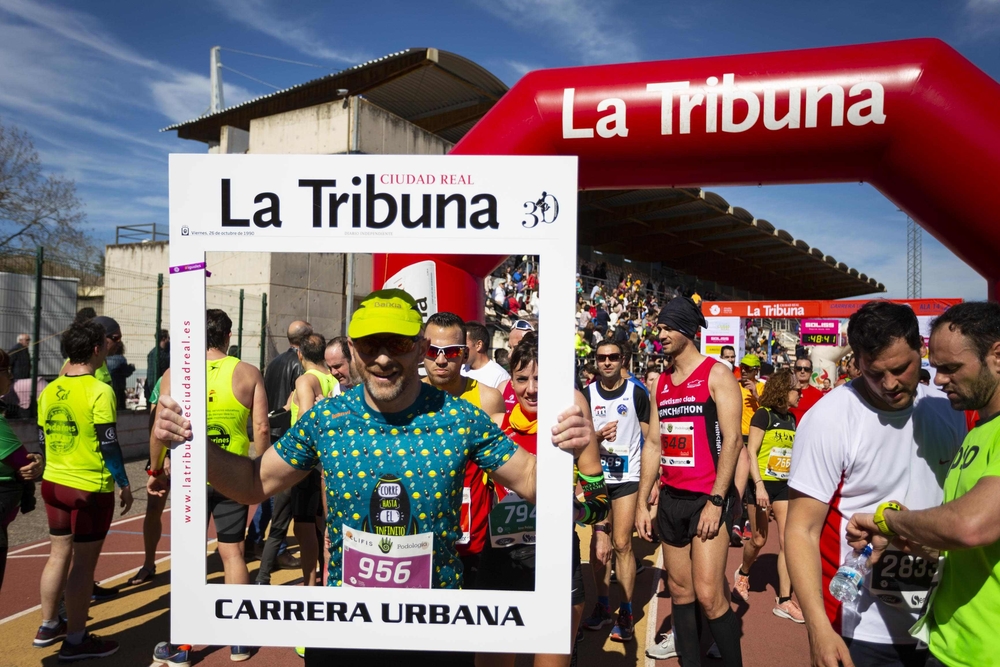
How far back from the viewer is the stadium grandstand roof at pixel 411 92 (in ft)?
63.6

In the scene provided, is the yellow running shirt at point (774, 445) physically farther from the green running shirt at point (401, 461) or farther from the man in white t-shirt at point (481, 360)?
the green running shirt at point (401, 461)

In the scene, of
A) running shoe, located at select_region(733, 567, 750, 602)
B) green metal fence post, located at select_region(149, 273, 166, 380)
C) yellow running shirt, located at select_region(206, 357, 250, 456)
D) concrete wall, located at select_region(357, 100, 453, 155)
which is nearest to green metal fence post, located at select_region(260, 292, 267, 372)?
green metal fence post, located at select_region(149, 273, 166, 380)

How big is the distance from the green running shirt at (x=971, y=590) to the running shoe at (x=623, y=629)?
284 centimetres

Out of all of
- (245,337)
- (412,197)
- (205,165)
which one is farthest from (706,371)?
(245,337)

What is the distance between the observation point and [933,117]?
12.9ft

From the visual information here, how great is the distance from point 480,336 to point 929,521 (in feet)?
11.1

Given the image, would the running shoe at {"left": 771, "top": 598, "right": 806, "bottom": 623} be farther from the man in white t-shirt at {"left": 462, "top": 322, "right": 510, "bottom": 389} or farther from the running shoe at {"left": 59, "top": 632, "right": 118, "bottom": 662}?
the running shoe at {"left": 59, "top": 632, "right": 118, "bottom": 662}

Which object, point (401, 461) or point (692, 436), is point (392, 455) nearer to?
point (401, 461)

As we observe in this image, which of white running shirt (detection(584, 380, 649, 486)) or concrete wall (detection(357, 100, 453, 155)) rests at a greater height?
concrete wall (detection(357, 100, 453, 155))

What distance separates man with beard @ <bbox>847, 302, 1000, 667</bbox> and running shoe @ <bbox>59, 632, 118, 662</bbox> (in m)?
4.47

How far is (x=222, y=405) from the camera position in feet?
13.1

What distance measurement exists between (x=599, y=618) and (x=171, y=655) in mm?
2961

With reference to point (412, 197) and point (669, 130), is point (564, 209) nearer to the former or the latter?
point (412, 197)

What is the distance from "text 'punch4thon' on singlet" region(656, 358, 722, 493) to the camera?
382 cm
